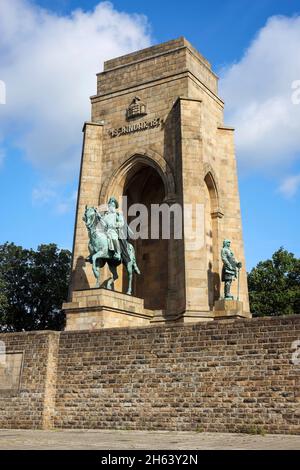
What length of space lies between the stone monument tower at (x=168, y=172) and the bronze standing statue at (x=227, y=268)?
0.59 meters

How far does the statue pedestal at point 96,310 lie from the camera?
17.3m

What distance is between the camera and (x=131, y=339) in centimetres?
1373

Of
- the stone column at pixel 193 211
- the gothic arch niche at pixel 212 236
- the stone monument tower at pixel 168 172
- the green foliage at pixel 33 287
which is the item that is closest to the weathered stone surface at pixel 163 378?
the stone monument tower at pixel 168 172

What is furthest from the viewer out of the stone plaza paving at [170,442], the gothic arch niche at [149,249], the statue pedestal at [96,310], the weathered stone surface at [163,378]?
the gothic arch niche at [149,249]

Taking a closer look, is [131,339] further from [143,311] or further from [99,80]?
[99,80]

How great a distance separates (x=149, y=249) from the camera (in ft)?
78.0

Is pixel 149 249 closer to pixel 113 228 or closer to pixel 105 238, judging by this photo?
pixel 113 228

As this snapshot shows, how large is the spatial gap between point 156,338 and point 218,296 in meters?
7.56

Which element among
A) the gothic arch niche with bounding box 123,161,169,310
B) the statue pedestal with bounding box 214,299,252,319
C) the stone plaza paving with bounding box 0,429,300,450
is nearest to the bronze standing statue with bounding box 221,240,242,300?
Answer: the statue pedestal with bounding box 214,299,252,319

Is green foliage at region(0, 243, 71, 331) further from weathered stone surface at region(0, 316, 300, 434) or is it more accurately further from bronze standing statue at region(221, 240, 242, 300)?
weathered stone surface at region(0, 316, 300, 434)

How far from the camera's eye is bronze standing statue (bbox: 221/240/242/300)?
761 inches

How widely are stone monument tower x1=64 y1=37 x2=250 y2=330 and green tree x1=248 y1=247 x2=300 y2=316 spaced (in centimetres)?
1148

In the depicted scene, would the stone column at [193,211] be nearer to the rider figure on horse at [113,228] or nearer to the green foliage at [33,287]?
the rider figure on horse at [113,228]
